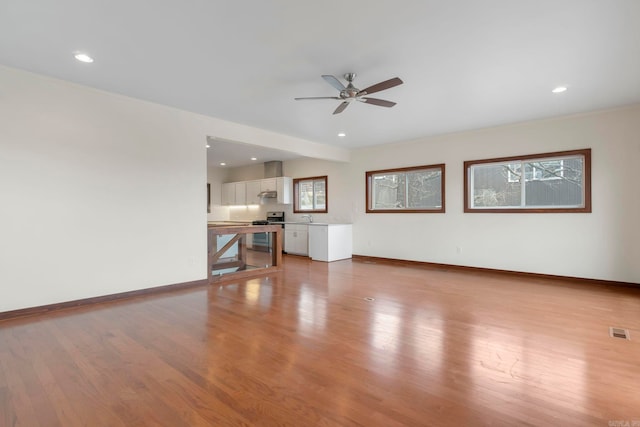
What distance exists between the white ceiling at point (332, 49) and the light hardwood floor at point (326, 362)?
2665 mm

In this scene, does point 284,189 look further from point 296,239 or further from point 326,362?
point 326,362

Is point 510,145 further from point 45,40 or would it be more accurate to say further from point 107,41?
point 45,40

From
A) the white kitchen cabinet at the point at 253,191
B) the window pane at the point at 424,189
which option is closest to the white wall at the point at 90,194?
the white kitchen cabinet at the point at 253,191

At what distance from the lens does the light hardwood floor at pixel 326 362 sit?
177cm

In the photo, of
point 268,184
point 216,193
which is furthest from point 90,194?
point 216,193

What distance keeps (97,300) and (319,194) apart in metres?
5.67

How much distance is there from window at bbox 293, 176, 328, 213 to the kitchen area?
13 cm

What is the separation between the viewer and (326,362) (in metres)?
2.35

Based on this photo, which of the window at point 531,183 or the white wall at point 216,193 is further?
the white wall at point 216,193

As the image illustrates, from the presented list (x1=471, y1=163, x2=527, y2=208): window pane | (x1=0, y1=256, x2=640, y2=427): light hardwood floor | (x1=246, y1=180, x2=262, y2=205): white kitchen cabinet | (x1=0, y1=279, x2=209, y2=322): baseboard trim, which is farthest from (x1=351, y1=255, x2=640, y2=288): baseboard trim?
(x1=0, y1=279, x2=209, y2=322): baseboard trim

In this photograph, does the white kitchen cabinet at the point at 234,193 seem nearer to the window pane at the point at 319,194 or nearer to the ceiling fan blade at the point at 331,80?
the window pane at the point at 319,194

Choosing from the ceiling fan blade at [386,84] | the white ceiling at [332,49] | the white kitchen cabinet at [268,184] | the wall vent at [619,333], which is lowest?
the wall vent at [619,333]

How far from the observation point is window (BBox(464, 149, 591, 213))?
4965 mm

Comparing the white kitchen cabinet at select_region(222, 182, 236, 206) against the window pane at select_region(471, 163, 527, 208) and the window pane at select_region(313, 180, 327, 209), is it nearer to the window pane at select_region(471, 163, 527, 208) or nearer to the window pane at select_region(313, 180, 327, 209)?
the window pane at select_region(313, 180, 327, 209)
